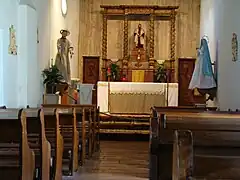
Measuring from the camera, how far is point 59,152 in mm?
4383

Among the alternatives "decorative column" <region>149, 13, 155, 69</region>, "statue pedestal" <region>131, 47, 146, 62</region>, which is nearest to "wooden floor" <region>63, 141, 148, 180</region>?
"decorative column" <region>149, 13, 155, 69</region>

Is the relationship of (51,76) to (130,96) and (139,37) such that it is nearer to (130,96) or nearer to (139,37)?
(130,96)

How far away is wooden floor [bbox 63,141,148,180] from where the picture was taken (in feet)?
19.6

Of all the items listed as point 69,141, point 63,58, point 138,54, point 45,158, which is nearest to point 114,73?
point 138,54

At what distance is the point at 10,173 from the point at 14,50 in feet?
18.7

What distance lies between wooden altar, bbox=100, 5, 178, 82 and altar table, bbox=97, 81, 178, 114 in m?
1.01

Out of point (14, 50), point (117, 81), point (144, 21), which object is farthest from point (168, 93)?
point (14, 50)

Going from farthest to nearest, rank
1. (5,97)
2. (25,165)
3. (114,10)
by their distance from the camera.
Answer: (114,10)
(5,97)
(25,165)

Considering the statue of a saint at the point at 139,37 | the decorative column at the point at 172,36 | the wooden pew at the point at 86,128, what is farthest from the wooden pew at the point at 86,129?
the decorative column at the point at 172,36

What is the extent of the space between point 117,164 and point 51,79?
11.4 feet

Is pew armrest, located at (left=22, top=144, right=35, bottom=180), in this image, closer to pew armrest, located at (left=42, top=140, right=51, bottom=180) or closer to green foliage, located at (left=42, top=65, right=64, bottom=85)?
pew armrest, located at (left=42, top=140, right=51, bottom=180)

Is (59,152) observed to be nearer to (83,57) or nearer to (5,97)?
(5,97)

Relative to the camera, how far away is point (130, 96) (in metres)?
12.3

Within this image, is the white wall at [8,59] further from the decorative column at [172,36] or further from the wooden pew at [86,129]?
the decorative column at [172,36]
